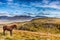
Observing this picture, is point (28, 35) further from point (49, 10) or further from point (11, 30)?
point (49, 10)

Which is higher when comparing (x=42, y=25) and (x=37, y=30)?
(x=42, y=25)

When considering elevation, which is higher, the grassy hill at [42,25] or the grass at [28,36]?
the grassy hill at [42,25]

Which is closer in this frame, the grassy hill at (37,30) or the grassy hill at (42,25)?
the grassy hill at (37,30)

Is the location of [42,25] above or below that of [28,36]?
above

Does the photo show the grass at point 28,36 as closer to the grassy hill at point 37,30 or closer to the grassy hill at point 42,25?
the grassy hill at point 37,30

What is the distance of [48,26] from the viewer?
15.2 feet

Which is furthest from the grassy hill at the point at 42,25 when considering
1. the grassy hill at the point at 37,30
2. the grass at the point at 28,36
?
the grass at the point at 28,36

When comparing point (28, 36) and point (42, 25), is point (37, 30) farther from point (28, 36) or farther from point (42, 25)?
point (28, 36)

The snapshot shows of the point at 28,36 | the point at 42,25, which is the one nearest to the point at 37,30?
the point at 42,25

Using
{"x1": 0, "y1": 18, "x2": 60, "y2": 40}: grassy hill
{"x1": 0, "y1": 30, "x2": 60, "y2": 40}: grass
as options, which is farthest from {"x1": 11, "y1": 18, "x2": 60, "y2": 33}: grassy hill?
{"x1": 0, "y1": 30, "x2": 60, "y2": 40}: grass

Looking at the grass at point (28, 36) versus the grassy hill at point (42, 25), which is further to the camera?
the grassy hill at point (42, 25)

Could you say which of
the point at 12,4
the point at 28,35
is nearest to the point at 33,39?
the point at 28,35

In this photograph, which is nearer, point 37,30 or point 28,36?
point 28,36

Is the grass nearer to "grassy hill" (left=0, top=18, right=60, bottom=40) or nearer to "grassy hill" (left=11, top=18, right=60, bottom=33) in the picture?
"grassy hill" (left=0, top=18, right=60, bottom=40)
